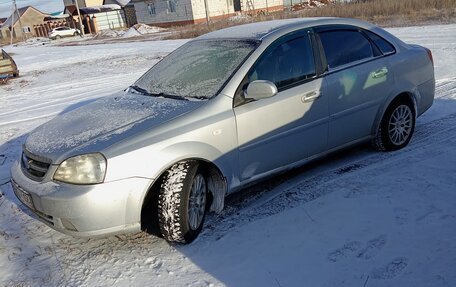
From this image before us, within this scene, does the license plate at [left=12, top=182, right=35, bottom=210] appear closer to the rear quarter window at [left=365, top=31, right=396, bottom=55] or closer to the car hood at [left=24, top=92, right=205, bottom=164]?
the car hood at [left=24, top=92, right=205, bottom=164]

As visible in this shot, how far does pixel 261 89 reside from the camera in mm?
3639

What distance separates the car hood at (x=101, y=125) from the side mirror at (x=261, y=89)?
43cm

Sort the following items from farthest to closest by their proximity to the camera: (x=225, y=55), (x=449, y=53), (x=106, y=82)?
(x=106, y=82) < (x=449, y=53) < (x=225, y=55)

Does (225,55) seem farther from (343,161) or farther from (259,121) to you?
(343,161)

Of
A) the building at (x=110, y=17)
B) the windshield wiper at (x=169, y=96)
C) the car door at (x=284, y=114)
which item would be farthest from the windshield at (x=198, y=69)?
the building at (x=110, y=17)

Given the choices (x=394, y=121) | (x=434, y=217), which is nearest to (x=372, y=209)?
(x=434, y=217)

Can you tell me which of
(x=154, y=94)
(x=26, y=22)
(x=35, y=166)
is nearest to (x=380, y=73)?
(x=154, y=94)

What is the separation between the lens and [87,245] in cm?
368

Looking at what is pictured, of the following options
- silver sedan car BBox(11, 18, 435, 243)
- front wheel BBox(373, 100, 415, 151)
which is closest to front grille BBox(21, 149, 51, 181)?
silver sedan car BBox(11, 18, 435, 243)

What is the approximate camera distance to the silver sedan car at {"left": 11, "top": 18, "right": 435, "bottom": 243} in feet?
10.5

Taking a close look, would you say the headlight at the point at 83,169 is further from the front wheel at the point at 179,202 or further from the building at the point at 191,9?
the building at the point at 191,9

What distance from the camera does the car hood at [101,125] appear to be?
3309 millimetres

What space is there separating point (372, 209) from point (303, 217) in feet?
1.90

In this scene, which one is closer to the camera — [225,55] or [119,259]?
[119,259]
